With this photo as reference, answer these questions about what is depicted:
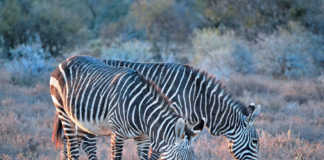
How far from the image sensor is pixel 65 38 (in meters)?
16.3

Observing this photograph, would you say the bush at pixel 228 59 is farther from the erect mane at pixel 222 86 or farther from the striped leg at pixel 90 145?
the striped leg at pixel 90 145

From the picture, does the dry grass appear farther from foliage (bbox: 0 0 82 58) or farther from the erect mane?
foliage (bbox: 0 0 82 58)

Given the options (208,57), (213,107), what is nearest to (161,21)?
(208,57)

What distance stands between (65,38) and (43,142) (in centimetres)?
1035

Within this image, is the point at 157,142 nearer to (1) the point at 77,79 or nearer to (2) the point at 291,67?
(1) the point at 77,79

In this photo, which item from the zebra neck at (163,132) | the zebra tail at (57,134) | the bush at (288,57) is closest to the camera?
the zebra neck at (163,132)

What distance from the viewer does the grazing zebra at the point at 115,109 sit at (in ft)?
12.4

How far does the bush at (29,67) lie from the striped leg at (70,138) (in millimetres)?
6582

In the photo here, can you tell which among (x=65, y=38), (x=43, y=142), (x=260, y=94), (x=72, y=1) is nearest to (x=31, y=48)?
(x=65, y=38)

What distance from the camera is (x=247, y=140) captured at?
4.71 meters

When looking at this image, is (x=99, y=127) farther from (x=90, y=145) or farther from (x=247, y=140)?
(x=247, y=140)

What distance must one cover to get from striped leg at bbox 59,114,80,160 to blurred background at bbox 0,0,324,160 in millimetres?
821

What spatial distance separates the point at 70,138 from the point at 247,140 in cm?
255

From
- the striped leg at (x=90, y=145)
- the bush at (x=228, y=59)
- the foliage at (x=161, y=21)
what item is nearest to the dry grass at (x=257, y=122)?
the striped leg at (x=90, y=145)
